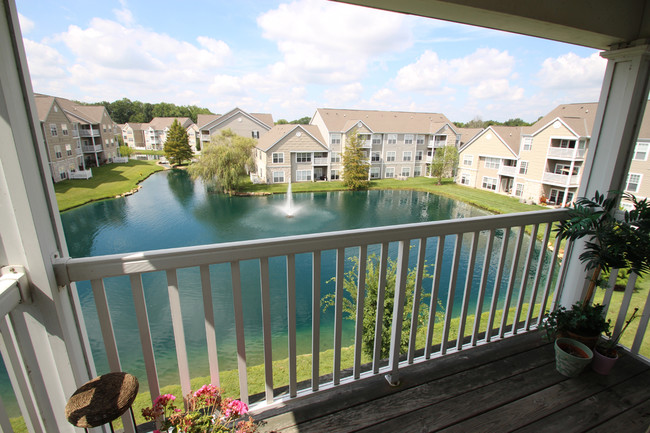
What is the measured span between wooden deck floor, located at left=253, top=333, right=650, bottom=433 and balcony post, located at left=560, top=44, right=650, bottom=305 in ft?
2.15

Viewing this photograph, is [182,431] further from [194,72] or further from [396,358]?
[194,72]

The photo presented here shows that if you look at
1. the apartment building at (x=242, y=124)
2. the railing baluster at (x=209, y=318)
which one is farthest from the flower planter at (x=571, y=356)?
the apartment building at (x=242, y=124)

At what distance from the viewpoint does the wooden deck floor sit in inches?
51.8

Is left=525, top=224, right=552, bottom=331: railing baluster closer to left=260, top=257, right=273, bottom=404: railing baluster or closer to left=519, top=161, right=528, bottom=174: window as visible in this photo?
left=260, top=257, right=273, bottom=404: railing baluster

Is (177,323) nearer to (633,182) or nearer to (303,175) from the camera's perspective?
(633,182)

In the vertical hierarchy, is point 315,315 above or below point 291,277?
below

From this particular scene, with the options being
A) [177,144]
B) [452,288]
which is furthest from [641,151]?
[177,144]

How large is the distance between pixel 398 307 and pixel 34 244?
1381 mm

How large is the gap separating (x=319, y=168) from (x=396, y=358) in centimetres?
1594

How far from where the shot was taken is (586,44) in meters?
1.72

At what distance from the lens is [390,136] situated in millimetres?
18172

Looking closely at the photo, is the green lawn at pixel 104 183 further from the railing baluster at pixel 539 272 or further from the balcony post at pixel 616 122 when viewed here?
the balcony post at pixel 616 122

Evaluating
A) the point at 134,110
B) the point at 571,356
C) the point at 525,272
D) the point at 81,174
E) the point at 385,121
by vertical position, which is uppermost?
the point at 385,121

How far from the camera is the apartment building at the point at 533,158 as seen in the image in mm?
4919
